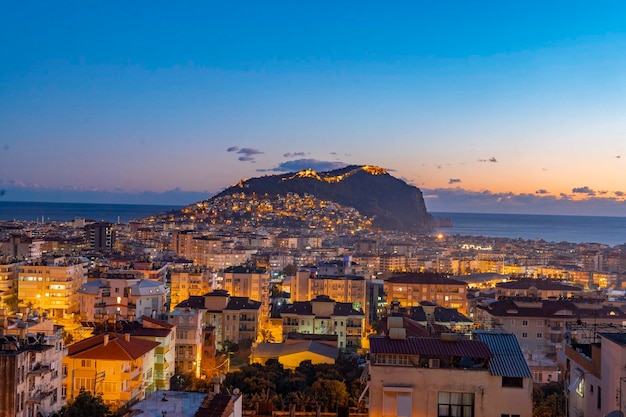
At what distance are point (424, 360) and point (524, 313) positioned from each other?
1914cm

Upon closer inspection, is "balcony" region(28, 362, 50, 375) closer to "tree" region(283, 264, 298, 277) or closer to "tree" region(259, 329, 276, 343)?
"tree" region(259, 329, 276, 343)

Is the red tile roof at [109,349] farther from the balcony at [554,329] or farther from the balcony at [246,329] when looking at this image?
the balcony at [554,329]

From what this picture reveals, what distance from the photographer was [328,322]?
87.7ft

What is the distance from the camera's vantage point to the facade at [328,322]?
26.7 m

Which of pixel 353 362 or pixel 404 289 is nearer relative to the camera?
pixel 353 362

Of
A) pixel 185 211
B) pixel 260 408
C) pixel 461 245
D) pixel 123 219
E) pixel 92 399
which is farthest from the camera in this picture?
pixel 123 219

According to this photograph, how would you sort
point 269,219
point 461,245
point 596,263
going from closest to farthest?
1. point 596,263
2. point 461,245
3. point 269,219

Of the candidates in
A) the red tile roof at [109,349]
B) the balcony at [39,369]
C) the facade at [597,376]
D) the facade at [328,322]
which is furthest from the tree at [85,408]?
the facade at [328,322]

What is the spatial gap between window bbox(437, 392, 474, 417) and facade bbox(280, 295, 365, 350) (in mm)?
19582

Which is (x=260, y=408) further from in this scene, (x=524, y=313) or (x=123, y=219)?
(x=123, y=219)

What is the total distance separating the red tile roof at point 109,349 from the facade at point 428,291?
2036 cm

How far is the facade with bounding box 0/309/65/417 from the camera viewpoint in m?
11.3

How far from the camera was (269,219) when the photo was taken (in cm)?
11725

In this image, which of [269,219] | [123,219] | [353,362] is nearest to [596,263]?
[353,362]
